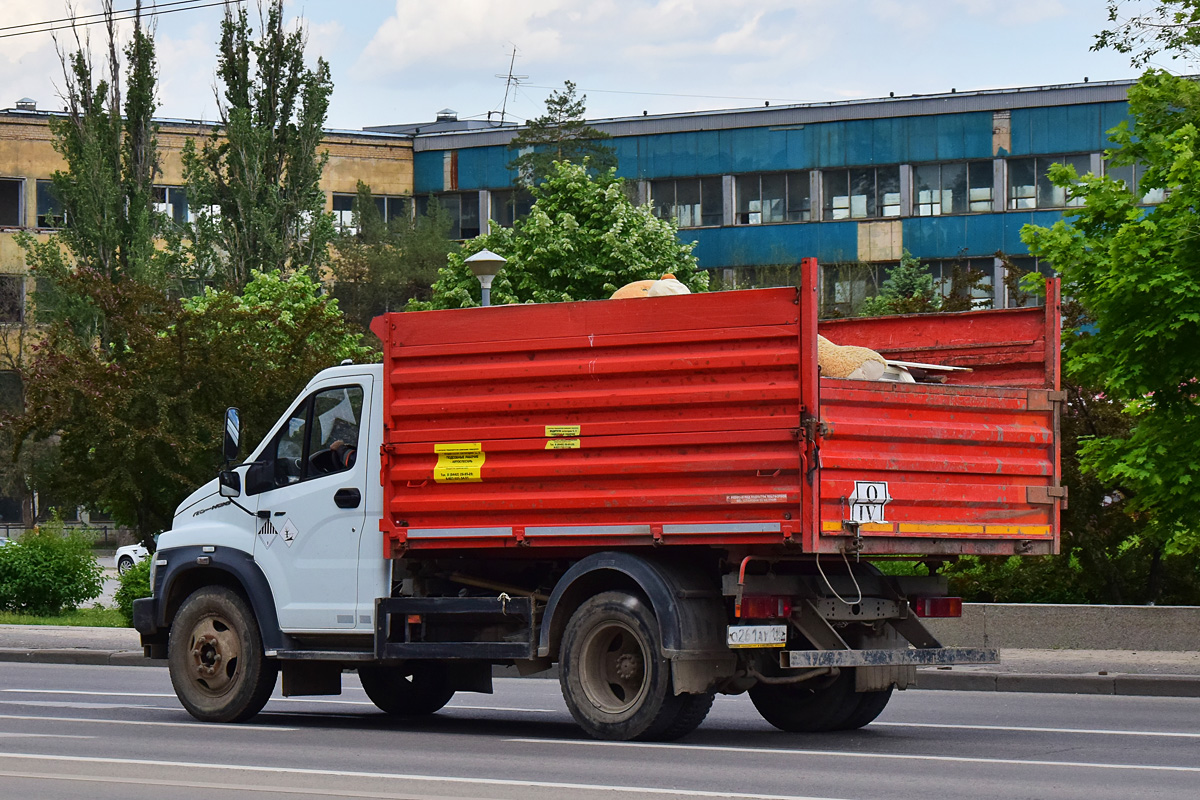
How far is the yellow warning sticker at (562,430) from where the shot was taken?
11.4 m

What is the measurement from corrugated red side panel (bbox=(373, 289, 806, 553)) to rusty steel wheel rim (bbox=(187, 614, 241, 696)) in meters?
1.71

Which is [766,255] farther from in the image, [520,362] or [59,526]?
[520,362]

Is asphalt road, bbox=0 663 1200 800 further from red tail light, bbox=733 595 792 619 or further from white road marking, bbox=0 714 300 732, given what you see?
red tail light, bbox=733 595 792 619

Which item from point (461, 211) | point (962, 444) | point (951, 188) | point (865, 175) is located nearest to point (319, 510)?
point (962, 444)

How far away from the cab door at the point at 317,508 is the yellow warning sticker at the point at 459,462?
74 centimetres

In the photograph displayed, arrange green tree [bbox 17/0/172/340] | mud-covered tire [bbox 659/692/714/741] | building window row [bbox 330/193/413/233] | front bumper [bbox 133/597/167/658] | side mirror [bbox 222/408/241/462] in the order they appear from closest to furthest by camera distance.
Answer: mud-covered tire [bbox 659/692/714/741] < side mirror [bbox 222/408/241/462] < front bumper [bbox 133/597/167/658] < green tree [bbox 17/0/172/340] < building window row [bbox 330/193/413/233]

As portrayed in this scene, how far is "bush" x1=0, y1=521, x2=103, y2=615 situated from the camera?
1076 inches

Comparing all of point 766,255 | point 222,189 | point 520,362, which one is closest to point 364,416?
point 520,362

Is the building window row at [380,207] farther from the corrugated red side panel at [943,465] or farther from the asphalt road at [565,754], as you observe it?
the corrugated red side panel at [943,465]

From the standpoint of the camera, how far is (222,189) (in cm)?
4634

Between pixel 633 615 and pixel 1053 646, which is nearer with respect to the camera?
pixel 633 615

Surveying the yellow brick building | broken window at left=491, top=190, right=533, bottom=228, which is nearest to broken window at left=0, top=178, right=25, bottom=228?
the yellow brick building

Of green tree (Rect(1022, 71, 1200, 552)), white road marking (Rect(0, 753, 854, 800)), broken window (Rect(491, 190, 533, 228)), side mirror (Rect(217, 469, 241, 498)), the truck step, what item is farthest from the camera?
broken window (Rect(491, 190, 533, 228))

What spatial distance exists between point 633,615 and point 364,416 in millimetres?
2649
